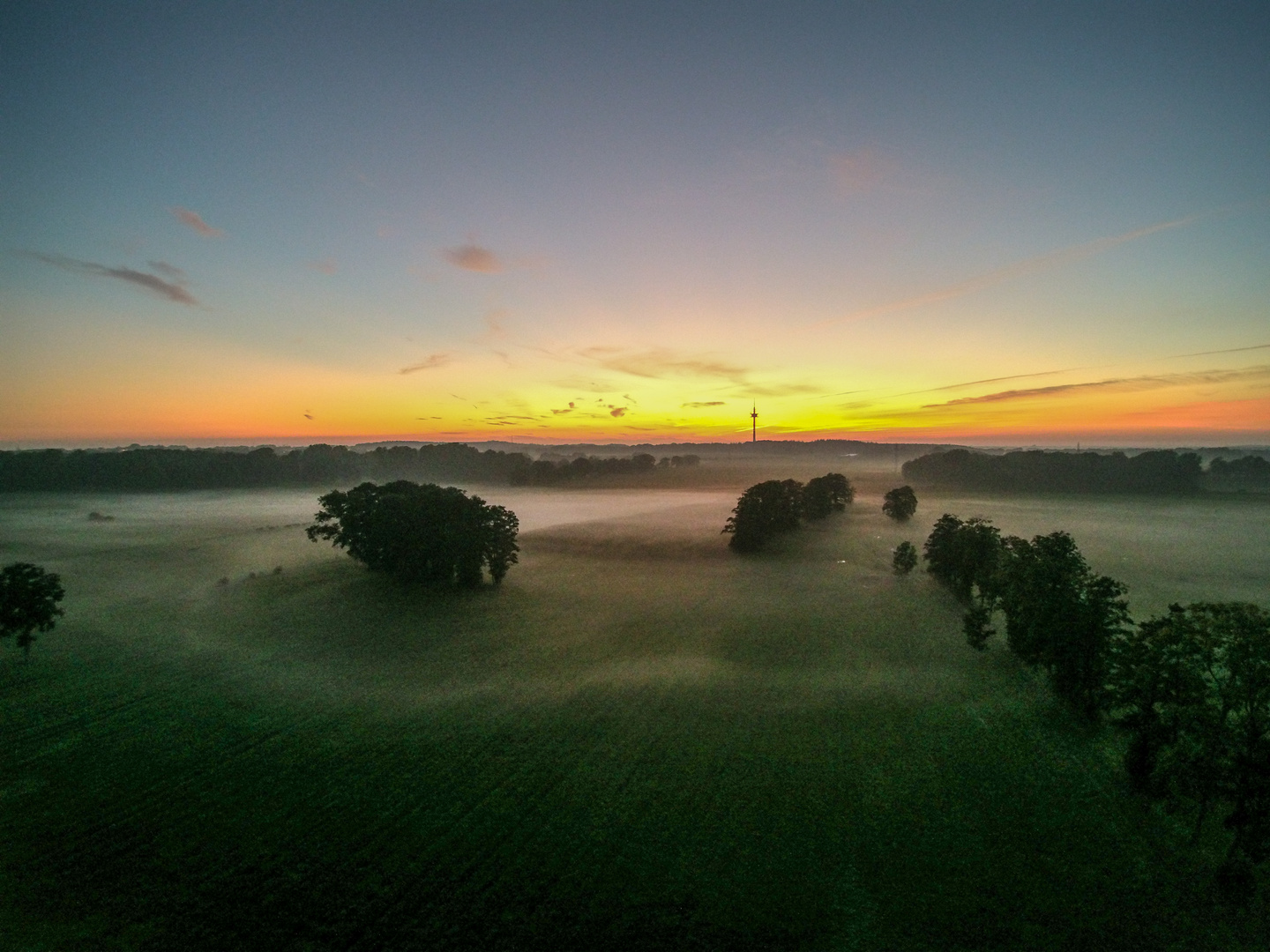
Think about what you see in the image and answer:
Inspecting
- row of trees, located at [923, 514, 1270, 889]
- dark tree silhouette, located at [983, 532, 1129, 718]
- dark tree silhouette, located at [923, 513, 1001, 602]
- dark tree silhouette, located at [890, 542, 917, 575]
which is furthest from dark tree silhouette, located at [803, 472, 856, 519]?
row of trees, located at [923, 514, 1270, 889]

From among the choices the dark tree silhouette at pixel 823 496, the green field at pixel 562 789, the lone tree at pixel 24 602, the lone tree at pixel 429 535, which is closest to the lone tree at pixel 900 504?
the dark tree silhouette at pixel 823 496

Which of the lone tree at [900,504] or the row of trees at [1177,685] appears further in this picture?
the lone tree at [900,504]

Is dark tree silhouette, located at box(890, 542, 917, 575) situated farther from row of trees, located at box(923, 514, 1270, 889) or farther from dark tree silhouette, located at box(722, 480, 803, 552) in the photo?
row of trees, located at box(923, 514, 1270, 889)

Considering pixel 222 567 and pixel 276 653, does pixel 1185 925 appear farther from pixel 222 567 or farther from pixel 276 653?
pixel 222 567

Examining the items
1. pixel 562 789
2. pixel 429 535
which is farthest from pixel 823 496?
pixel 562 789

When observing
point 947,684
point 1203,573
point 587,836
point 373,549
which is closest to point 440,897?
point 587,836

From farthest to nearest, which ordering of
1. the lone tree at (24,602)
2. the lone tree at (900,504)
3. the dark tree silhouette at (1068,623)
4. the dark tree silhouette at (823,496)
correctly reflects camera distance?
the lone tree at (900,504) < the dark tree silhouette at (823,496) < the lone tree at (24,602) < the dark tree silhouette at (1068,623)

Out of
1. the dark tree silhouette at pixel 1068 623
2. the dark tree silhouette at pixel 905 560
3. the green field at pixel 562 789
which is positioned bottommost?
the green field at pixel 562 789

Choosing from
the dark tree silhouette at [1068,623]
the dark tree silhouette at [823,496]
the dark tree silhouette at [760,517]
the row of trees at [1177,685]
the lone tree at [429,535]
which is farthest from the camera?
the dark tree silhouette at [823,496]

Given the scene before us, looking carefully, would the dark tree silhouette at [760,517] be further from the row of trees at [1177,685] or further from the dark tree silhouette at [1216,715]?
the dark tree silhouette at [1216,715]
